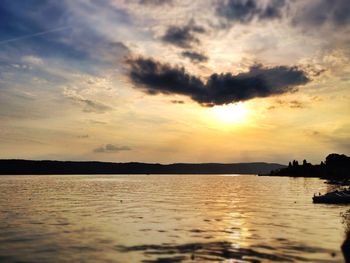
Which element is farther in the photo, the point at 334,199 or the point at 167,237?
the point at 334,199

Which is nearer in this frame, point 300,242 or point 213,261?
point 213,261

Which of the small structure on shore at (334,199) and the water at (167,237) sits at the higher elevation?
the small structure on shore at (334,199)

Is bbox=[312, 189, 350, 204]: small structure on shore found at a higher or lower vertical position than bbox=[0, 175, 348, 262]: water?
higher

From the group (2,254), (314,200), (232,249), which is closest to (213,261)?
(232,249)

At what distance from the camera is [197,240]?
37906 mm

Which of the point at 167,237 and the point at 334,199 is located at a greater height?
the point at 334,199

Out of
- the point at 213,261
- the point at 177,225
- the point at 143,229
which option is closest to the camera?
the point at 213,261

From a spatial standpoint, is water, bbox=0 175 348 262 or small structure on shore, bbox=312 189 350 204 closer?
water, bbox=0 175 348 262

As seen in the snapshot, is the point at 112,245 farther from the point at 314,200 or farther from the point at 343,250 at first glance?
the point at 314,200

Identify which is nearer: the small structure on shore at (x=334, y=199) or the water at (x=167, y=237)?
the water at (x=167, y=237)

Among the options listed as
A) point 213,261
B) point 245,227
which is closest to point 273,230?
point 245,227

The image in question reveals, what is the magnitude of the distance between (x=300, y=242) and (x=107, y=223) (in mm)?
23425

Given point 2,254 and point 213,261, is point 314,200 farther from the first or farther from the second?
point 2,254

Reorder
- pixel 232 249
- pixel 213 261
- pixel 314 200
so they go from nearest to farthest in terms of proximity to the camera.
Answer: pixel 213 261 < pixel 232 249 < pixel 314 200
